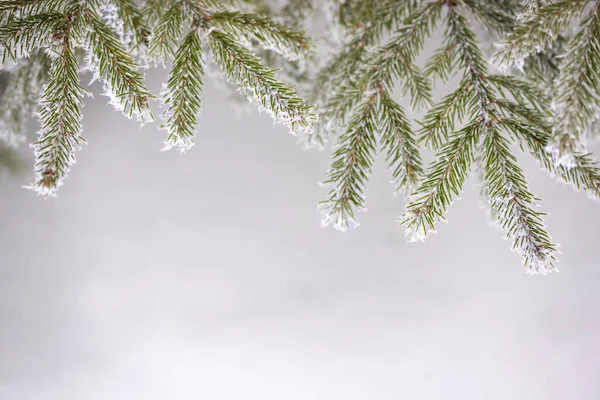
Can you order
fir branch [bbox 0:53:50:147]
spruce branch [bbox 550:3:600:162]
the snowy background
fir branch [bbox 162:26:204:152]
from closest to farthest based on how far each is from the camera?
1. spruce branch [bbox 550:3:600:162]
2. fir branch [bbox 162:26:204:152]
3. fir branch [bbox 0:53:50:147]
4. the snowy background

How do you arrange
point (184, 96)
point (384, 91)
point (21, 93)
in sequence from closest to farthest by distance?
point (184, 96), point (384, 91), point (21, 93)

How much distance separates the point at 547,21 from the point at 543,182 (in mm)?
1373

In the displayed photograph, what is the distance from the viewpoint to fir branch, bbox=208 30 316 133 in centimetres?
50

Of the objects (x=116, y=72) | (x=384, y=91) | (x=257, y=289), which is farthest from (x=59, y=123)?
(x=257, y=289)

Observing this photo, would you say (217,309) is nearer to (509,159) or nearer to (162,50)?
(162,50)

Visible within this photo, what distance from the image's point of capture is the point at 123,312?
5.33 feet

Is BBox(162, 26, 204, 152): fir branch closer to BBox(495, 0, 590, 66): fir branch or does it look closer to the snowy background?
BBox(495, 0, 590, 66): fir branch

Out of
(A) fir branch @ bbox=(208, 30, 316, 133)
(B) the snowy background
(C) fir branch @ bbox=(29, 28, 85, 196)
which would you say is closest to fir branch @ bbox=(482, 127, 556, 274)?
(A) fir branch @ bbox=(208, 30, 316, 133)

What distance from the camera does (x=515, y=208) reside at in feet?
1.63

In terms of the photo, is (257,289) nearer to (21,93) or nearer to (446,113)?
(21,93)

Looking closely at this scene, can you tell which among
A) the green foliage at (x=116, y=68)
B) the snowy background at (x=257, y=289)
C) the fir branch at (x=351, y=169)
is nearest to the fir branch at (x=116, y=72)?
the green foliage at (x=116, y=68)

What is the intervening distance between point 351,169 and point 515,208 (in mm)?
245

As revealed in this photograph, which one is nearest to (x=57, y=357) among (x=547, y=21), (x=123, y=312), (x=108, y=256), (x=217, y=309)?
(x=123, y=312)

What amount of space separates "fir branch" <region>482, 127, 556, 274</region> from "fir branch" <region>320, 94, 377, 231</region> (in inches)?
7.2
